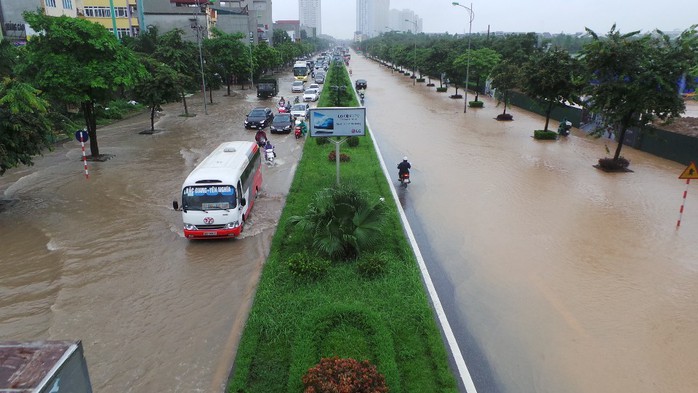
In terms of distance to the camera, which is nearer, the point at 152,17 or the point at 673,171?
the point at 673,171

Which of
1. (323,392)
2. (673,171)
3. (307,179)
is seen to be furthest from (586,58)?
(323,392)

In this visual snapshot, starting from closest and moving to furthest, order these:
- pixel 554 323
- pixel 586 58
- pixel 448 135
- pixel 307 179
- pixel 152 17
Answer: pixel 554 323 → pixel 307 179 → pixel 586 58 → pixel 448 135 → pixel 152 17

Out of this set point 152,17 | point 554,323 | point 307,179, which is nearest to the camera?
point 554,323

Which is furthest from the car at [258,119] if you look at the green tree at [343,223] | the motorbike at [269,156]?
the green tree at [343,223]

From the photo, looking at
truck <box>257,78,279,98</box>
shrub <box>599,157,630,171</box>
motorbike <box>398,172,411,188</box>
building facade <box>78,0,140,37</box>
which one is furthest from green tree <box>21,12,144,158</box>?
building facade <box>78,0,140,37</box>

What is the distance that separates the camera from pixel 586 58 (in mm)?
20641

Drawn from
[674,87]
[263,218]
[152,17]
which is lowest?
[263,218]

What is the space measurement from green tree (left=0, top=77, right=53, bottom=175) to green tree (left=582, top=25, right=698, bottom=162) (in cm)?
2083

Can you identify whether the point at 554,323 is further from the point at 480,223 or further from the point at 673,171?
the point at 673,171

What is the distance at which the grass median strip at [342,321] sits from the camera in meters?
7.60

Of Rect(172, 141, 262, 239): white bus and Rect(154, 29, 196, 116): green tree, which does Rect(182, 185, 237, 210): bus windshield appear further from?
Rect(154, 29, 196, 116): green tree

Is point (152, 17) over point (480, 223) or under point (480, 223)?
over

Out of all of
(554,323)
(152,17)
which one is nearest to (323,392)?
(554,323)

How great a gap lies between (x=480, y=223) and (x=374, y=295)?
19.1 feet
